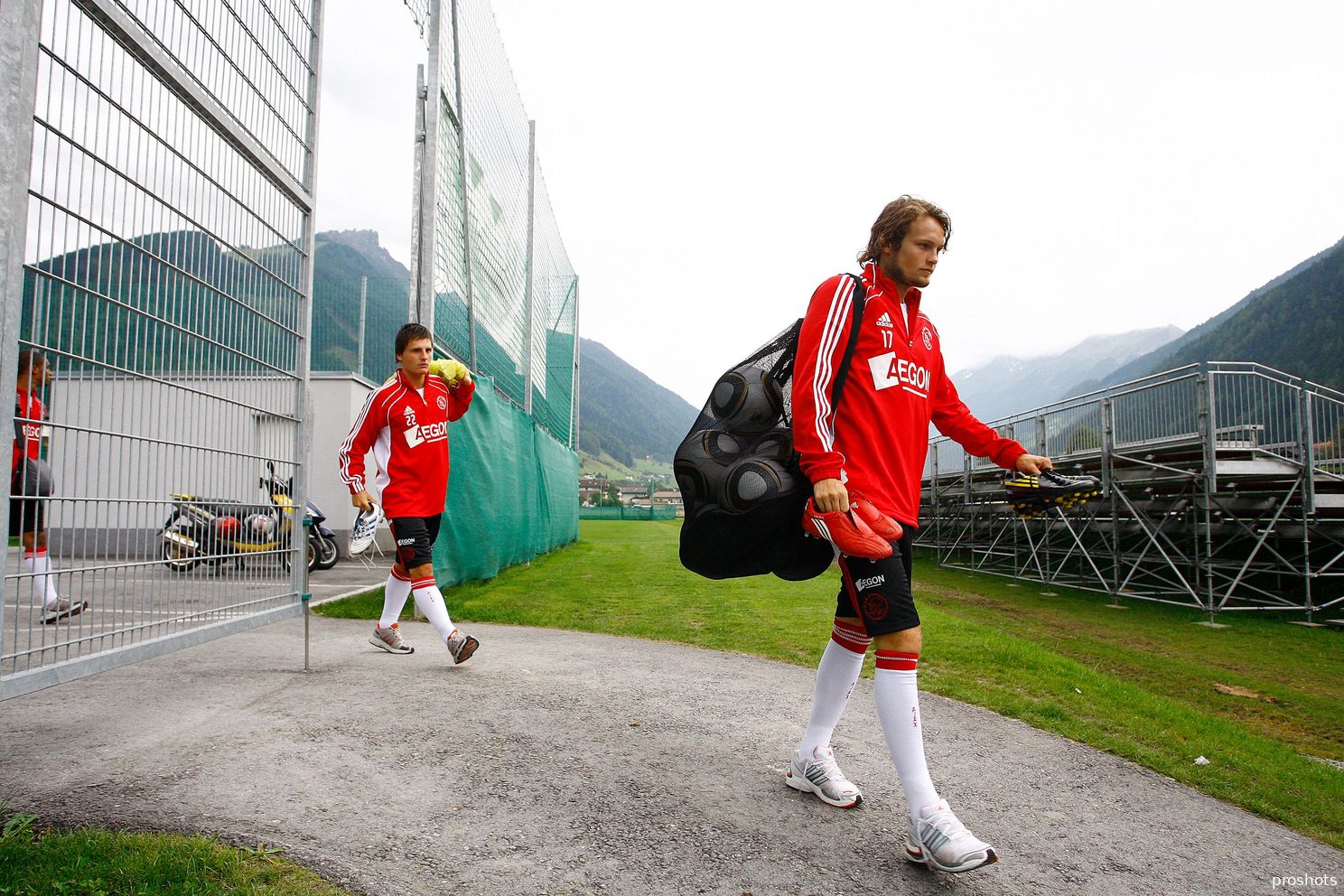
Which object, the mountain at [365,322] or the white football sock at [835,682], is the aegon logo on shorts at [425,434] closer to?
the white football sock at [835,682]

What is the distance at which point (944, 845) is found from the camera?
205 cm

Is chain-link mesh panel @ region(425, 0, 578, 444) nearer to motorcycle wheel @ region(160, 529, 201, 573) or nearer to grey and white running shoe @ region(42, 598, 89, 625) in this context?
motorcycle wheel @ region(160, 529, 201, 573)

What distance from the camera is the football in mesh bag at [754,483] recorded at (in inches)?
96.0

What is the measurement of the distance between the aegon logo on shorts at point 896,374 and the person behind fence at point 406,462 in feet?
10.0

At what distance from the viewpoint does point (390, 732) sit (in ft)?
9.96

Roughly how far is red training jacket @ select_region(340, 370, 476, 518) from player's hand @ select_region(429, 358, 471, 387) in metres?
0.13

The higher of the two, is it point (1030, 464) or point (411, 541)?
point (1030, 464)

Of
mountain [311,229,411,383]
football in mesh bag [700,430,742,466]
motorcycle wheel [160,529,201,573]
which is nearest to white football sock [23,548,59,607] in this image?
motorcycle wheel [160,529,201,573]

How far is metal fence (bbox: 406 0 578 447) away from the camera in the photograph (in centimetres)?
709

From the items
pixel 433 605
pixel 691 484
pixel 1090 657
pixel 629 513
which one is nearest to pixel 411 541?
pixel 433 605

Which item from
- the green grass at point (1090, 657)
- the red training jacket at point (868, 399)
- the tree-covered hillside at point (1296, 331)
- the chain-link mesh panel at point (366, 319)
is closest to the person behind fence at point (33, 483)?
the red training jacket at point (868, 399)

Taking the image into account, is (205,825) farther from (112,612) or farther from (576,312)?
(576,312)

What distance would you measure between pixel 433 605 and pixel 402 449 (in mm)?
963

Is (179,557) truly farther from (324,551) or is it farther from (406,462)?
(324,551)
